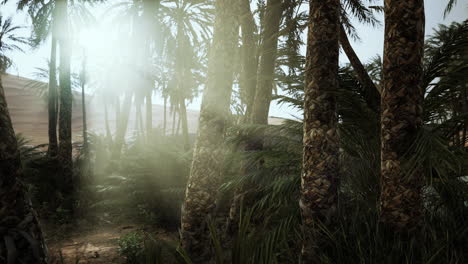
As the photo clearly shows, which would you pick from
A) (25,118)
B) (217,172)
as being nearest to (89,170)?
(217,172)

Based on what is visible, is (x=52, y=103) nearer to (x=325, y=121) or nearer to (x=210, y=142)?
(x=210, y=142)

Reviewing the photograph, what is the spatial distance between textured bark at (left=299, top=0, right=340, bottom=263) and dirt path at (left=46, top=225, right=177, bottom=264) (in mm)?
4332

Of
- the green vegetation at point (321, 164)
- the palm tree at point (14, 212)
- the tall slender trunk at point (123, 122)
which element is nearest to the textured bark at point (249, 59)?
the green vegetation at point (321, 164)

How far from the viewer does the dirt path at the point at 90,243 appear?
580cm

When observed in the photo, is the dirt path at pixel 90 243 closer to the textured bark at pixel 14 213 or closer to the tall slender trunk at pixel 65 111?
the tall slender trunk at pixel 65 111

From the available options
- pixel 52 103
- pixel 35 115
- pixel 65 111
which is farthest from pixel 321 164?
pixel 35 115

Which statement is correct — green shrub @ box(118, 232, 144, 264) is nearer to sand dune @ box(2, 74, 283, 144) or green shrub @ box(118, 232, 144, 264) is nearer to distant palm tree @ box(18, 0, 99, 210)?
distant palm tree @ box(18, 0, 99, 210)

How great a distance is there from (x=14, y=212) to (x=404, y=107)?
130 inches

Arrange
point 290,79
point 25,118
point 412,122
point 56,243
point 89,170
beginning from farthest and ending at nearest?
point 25,118
point 89,170
point 56,243
point 290,79
point 412,122

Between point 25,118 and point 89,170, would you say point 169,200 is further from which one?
point 25,118

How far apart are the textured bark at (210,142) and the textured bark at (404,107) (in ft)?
7.14

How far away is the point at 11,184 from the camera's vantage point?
1985 mm

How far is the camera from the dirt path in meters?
5.80

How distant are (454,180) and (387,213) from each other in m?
1.51
